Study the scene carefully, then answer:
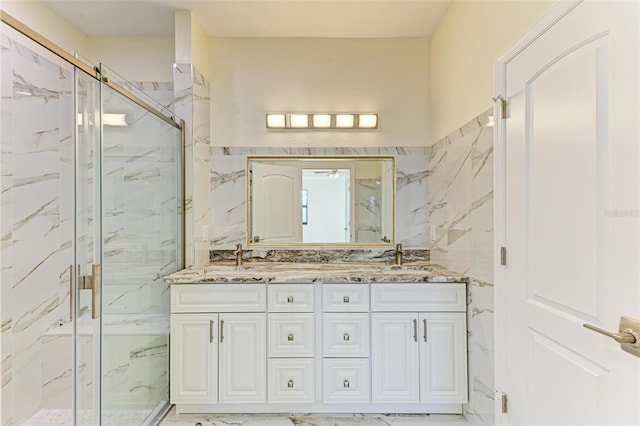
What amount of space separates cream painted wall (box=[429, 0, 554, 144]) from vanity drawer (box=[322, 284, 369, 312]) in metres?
1.22

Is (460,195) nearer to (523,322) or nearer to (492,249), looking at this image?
(492,249)

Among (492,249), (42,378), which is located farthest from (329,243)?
(42,378)

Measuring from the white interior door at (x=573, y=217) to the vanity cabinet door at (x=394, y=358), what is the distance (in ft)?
1.97

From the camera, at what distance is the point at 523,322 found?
1.48 m

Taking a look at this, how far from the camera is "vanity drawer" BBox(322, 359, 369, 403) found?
83.4 inches

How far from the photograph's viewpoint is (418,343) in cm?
211

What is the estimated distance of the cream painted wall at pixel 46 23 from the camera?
212cm

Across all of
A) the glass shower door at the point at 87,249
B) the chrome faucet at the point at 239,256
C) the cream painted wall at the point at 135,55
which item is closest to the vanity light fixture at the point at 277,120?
the cream painted wall at the point at 135,55

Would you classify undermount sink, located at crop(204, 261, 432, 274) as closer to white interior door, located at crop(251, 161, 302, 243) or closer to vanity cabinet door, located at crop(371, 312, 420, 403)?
white interior door, located at crop(251, 161, 302, 243)

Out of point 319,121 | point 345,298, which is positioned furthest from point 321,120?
point 345,298

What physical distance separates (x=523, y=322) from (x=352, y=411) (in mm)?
1242

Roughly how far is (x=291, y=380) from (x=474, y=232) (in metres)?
1.41

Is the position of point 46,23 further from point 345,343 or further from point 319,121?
point 345,343

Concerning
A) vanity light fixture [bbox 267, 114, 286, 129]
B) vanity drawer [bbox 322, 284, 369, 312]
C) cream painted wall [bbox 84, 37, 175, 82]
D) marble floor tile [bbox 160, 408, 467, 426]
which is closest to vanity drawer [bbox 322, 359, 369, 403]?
marble floor tile [bbox 160, 408, 467, 426]
